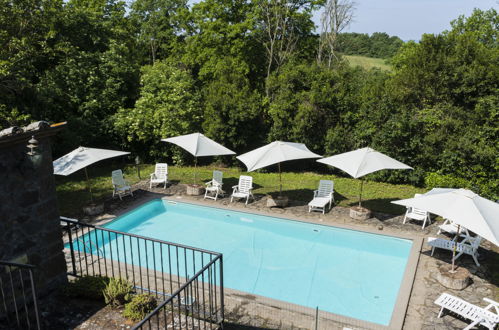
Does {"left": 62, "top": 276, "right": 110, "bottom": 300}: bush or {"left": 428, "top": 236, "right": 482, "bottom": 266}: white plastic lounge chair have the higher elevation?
{"left": 62, "top": 276, "right": 110, "bottom": 300}: bush

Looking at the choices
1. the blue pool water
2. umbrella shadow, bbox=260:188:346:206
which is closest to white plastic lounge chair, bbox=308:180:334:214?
umbrella shadow, bbox=260:188:346:206

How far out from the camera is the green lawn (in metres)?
13.8

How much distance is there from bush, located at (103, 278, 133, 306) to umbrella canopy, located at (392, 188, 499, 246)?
21.9ft

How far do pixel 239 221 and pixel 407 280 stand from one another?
5858 mm

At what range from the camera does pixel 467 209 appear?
7.95 m

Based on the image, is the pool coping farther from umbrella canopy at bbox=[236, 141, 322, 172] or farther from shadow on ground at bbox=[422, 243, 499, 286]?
umbrella canopy at bbox=[236, 141, 322, 172]

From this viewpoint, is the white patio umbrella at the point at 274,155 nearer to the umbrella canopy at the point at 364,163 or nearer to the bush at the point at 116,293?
the umbrella canopy at the point at 364,163

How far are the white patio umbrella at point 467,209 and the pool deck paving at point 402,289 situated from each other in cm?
157

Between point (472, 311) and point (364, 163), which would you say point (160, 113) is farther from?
point (472, 311)

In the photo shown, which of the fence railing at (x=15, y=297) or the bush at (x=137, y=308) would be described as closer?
the fence railing at (x=15, y=297)

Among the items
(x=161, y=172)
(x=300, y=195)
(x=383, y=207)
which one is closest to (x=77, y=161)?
(x=161, y=172)

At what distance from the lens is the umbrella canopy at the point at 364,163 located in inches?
452

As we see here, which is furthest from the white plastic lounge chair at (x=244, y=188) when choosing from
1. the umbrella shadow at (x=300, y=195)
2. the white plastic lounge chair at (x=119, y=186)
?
the white plastic lounge chair at (x=119, y=186)

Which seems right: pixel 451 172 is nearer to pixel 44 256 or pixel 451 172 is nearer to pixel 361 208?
pixel 361 208
